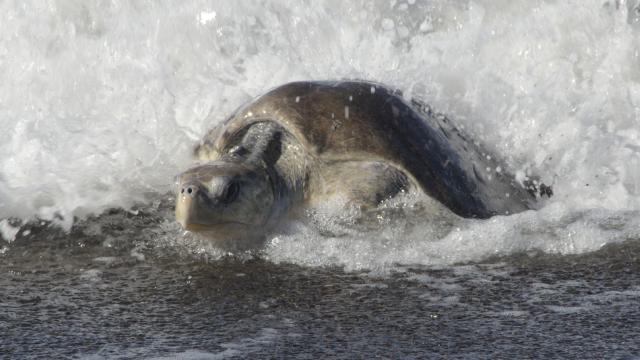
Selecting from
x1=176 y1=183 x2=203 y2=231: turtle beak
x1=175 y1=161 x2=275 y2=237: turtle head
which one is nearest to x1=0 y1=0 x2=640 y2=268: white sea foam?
x1=175 y1=161 x2=275 y2=237: turtle head

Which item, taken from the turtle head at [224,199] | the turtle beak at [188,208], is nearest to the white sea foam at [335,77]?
the turtle head at [224,199]

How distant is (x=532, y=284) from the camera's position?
12.7ft

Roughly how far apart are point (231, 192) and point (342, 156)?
568mm

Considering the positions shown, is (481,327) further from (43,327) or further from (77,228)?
(77,228)

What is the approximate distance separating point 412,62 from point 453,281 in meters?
2.60

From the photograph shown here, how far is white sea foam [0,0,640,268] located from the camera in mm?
4488

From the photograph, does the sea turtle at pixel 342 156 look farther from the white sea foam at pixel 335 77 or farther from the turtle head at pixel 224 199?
the white sea foam at pixel 335 77

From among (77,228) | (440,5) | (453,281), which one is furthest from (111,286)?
(440,5)

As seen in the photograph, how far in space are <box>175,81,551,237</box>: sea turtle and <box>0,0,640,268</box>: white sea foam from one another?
0.73ft

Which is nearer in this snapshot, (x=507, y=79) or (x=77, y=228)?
(x=77, y=228)

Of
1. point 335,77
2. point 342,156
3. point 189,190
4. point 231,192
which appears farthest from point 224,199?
point 335,77

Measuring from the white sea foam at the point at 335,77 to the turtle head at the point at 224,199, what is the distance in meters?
0.17

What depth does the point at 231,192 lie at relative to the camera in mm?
4465

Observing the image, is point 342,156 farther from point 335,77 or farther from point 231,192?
point 335,77
